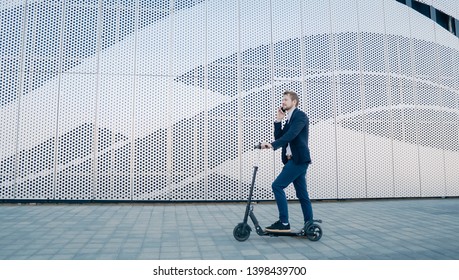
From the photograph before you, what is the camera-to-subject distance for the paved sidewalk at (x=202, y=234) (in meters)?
3.08

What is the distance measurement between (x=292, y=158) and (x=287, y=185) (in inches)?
13.7

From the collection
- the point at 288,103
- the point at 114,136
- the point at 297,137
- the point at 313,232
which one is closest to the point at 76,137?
the point at 114,136

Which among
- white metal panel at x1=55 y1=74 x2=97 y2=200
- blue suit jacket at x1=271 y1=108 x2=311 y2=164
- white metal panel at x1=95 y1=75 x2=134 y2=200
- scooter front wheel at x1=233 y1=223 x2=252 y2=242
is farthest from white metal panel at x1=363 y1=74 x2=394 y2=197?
white metal panel at x1=55 y1=74 x2=97 y2=200

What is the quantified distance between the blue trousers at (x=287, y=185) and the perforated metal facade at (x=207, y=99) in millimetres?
3312

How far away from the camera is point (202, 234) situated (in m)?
3.93

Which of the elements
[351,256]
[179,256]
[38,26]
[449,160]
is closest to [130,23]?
[38,26]

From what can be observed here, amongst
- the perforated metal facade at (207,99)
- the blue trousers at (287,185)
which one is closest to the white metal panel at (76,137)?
the perforated metal facade at (207,99)

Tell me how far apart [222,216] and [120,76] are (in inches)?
161

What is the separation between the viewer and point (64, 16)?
266 inches

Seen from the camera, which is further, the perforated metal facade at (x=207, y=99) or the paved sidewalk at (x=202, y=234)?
the perforated metal facade at (x=207, y=99)

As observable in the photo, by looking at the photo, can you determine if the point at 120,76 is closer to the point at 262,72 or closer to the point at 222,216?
the point at 262,72

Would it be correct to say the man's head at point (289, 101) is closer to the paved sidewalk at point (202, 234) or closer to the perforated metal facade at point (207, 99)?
the paved sidewalk at point (202, 234)

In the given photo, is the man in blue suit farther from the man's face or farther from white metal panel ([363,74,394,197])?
white metal panel ([363,74,394,197])

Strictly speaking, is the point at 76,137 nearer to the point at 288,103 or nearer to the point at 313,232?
the point at 288,103
